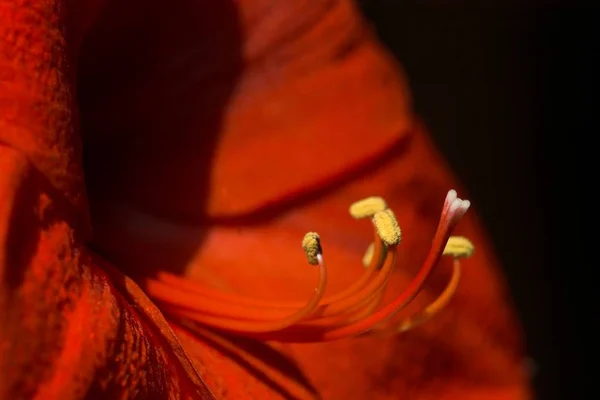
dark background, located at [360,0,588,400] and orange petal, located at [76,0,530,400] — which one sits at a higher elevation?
orange petal, located at [76,0,530,400]

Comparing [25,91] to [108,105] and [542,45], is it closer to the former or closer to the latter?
[108,105]

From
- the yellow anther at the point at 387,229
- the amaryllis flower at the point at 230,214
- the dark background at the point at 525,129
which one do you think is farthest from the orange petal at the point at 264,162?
the dark background at the point at 525,129

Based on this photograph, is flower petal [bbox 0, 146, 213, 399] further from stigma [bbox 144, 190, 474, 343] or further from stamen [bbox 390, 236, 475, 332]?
stamen [bbox 390, 236, 475, 332]

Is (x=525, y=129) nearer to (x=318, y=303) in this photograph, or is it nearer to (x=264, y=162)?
(x=264, y=162)

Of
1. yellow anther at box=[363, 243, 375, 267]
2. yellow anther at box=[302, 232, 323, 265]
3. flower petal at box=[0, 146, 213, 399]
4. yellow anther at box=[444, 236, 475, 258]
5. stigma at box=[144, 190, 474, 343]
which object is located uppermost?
flower petal at box=[0, 146, 213, 399]

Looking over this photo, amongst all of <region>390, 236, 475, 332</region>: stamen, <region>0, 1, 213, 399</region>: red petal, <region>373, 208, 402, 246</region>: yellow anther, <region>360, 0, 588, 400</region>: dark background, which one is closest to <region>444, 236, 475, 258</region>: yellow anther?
<region>390, 236, 475, 332</region>: stamen

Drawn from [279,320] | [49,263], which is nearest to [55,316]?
[49,263]
